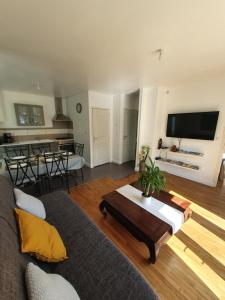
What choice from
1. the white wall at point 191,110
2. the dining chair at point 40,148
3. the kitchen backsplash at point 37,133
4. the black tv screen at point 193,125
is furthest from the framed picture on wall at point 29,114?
the black tv screen at point 193,125

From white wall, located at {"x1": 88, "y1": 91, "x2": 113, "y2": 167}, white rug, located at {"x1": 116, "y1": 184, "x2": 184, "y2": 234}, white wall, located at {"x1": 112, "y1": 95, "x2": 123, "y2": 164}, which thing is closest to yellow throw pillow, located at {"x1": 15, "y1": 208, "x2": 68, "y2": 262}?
white rug, located at {"x1": 116, "y1": 184, "x2": 184, "y2": 234}

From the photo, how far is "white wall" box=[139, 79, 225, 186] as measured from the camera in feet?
9.26

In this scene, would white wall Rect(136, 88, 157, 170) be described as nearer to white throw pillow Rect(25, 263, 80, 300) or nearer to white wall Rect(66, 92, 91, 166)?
white wall Rect(66, 92, 91, 166)

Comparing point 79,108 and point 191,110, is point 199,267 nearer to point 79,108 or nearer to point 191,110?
point 191,110

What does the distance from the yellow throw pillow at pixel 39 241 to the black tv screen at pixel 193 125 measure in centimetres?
333

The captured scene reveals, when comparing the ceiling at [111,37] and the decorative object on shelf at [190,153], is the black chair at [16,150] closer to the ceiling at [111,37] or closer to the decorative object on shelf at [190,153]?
the ceiling at [111,37]

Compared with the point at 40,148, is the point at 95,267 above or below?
below

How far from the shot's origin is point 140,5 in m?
1.07

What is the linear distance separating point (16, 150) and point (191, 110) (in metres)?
4.89

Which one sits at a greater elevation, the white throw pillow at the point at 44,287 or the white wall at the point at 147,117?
the white wall at the point at 147,117

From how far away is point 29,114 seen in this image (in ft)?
13.7

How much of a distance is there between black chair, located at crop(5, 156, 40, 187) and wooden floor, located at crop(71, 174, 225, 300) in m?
0.96

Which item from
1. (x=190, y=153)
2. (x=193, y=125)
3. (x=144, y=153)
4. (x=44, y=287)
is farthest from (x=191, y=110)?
(x=44, y=287)

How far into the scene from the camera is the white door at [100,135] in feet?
13.3
